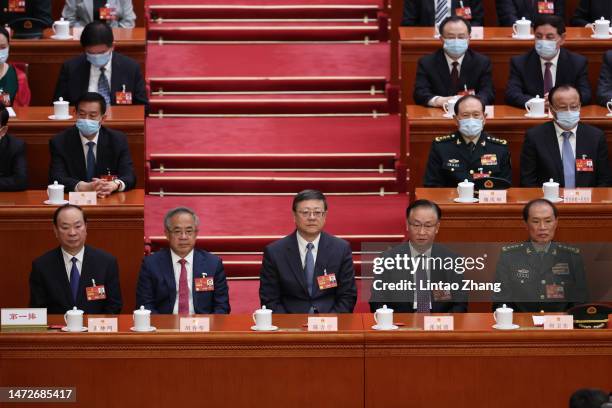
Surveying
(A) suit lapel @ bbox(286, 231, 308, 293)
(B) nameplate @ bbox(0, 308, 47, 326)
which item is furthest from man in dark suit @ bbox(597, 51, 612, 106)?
(B) nameplate @ bbox(0, 308, 47, 326)

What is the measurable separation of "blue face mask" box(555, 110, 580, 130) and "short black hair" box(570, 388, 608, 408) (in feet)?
8.60

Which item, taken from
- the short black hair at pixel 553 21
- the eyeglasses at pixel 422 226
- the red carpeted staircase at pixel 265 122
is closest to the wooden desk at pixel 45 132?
the red carpeted staircase at pixel 265 122

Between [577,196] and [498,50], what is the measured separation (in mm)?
1428

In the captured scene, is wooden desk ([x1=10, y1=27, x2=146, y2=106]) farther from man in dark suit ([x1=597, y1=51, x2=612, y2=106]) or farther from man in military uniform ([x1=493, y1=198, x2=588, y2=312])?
man in military uniform ([x1=493, y1=198, x2=588, y2=312])

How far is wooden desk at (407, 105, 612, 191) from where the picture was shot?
6629mm

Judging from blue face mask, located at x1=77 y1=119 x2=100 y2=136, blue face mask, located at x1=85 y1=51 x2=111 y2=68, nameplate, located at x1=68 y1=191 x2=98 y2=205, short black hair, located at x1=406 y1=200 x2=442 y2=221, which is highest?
blue face mask, located at x1=85 y1=51 x2=111 y2=68

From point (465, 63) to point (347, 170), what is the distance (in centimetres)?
77

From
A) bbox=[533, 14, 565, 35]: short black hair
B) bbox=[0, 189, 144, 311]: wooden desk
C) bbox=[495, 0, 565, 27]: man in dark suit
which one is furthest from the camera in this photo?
bbox=[495, 0, 565, 27]: man in dark suit

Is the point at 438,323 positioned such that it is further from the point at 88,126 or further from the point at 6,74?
the point at 6,74

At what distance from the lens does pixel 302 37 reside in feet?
26.5

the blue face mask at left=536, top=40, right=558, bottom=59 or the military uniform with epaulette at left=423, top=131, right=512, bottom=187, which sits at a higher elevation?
the blue face mask at left=536, top=40, right=558, bottom=59

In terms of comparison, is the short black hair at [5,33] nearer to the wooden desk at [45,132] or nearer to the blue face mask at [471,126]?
the wooden desk at [45,132]

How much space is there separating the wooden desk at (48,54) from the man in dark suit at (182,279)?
1.84 meters

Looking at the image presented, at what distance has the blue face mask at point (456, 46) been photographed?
6977 millimetres
